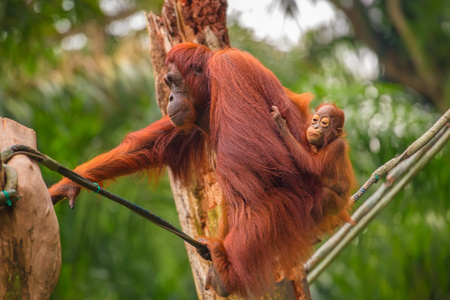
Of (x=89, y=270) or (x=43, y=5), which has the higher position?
(x=43, y=5)

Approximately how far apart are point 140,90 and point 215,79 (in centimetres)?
523


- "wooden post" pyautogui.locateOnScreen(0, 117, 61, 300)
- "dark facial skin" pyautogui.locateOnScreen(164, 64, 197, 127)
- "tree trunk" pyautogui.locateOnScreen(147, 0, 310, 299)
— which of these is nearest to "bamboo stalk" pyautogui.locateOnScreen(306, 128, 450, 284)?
"tree trunk" pyautogui.locateOnScreen(147, 0, 310, 299)

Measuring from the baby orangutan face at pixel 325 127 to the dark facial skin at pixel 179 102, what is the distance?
0.72 meters

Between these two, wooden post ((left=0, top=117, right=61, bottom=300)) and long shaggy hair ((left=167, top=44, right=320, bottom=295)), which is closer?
wooden post ((left=0, top=117, right=61, bottom=300))

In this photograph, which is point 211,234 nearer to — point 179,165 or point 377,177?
point 179,165

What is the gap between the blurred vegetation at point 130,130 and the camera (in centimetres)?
643

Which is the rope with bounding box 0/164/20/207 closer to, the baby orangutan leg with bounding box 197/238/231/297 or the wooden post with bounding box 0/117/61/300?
the wooden post with bounding box 0/117/61/300

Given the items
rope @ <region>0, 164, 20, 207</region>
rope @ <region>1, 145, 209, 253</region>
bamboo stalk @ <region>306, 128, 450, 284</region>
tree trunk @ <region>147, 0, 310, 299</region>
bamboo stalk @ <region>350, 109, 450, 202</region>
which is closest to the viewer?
rope @ <region>0, 164, 20, 207</region>

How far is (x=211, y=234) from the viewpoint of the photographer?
371 cm

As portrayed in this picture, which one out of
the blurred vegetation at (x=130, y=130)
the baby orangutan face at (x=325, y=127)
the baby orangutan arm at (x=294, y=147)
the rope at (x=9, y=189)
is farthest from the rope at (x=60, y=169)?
the blurred vegetation at (x=130, y=130)

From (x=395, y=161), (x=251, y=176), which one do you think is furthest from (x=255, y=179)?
(x=395, y=161)

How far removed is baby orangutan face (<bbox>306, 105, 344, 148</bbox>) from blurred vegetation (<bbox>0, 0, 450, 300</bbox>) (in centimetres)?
319

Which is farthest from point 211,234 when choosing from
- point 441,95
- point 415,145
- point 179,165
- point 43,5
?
point 441,95

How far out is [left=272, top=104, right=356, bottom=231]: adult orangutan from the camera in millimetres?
2902
